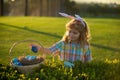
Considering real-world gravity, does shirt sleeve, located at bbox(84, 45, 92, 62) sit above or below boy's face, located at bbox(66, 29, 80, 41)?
below

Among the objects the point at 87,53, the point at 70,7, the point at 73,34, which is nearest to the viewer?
the point at 73,34

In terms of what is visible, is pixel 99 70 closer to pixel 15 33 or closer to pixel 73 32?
pixel 73 32

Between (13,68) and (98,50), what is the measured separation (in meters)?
4.77

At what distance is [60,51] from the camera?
5.55 m

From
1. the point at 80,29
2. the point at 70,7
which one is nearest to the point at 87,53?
the point at 80,29

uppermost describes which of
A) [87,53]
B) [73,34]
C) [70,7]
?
[73,34]

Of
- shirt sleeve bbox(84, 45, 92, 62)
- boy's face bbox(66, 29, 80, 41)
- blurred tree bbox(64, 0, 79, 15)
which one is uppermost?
boy's face bbox(66, 29, 80, 41)

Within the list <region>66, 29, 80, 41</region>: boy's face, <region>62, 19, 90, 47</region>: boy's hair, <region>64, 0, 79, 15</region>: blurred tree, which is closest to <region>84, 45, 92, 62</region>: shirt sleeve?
<region>62, 19, 90, 47</region>: boy's hair

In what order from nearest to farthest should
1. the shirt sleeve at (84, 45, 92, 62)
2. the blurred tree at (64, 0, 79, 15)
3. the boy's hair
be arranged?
the boy's hair, the shirt sleeve at (84, 45, 92, 62), the blurred tree at (64, 0, 79, 15)

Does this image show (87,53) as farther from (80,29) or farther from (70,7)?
(70,7)

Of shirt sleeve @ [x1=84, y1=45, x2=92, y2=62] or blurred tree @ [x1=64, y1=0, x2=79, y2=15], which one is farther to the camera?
blurred tree @ [x1=64, y1=0, x2=79, y2=15]

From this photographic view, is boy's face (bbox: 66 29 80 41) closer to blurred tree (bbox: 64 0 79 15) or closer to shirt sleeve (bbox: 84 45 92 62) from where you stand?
shirt sleeve (bbox: 84 45 92 62)

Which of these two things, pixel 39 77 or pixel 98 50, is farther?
pixel 98 50

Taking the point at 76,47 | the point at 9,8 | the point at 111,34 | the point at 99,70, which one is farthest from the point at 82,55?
the point at 9,8
